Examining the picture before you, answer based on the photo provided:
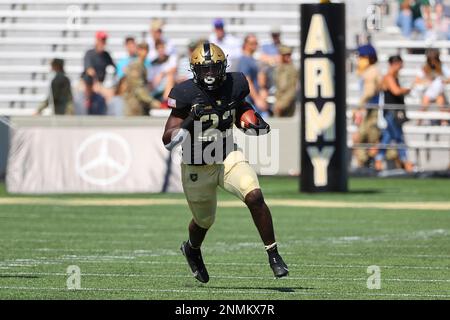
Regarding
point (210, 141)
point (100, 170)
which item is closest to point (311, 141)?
point (100, 170)

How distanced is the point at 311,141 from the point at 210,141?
9.35 m

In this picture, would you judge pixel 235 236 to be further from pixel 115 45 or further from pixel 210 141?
pixel 115 45

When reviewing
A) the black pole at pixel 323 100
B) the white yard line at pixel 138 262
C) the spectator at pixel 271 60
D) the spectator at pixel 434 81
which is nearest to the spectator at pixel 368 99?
the spectator at pixel 434 81

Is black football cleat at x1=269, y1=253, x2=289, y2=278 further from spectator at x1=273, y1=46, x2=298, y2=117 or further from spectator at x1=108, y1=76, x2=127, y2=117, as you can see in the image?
spectator at x1=108, y1=76, x2=127, y2=117

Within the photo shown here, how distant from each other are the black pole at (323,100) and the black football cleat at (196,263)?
9.06m

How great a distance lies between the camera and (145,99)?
22234 millimetres

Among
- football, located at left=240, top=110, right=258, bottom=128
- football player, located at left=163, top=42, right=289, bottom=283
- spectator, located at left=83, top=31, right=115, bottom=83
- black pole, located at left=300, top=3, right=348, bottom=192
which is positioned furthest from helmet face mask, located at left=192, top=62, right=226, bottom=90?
spectator, located at left=83, top=31, right=115, bottom=83

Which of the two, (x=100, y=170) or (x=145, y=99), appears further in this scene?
(x=145, y=99)

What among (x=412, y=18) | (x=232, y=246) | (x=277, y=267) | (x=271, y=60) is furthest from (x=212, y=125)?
(x=412, y=18)

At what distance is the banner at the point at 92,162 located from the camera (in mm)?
19109

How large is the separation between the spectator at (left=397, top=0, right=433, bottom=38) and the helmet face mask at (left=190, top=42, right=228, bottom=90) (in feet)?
54.3

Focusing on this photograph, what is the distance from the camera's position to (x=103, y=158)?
19094 millimetres

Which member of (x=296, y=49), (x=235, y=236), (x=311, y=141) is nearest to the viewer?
(x=235, y=236)

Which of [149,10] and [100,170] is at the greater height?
[149,10]
